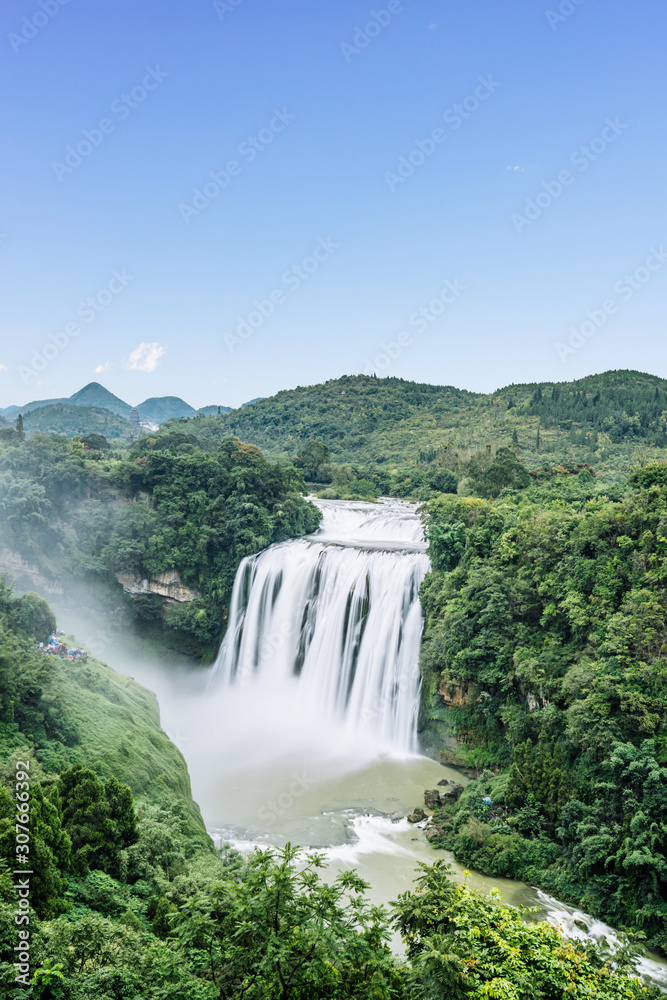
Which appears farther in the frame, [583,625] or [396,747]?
[396,747]

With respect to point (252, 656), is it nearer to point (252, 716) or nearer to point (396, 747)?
point (252, 716)

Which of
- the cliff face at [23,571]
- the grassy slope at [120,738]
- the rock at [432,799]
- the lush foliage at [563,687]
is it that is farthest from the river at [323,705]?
the grassy slope at [120,738]

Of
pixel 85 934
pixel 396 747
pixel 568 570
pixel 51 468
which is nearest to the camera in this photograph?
pixel 85 934

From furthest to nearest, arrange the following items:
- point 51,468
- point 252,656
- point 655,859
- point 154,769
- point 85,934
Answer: point 51,468 → point 252,656 → point 154,769 → point 655,859 → point 85,934

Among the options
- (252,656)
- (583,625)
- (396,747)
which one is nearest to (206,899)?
(583,625)

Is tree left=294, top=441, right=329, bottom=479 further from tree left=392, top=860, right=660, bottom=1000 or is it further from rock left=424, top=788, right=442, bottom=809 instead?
tree left=392, top=860, right=660, bottom=1000

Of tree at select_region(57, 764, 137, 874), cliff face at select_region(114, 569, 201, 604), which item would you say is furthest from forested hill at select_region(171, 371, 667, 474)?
tree at select_region(57, 764, 137, 874)

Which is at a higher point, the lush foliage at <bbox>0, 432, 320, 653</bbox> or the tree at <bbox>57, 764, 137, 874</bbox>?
the lush foliage at <bbox>0, 432, 320, 653</bbox>
